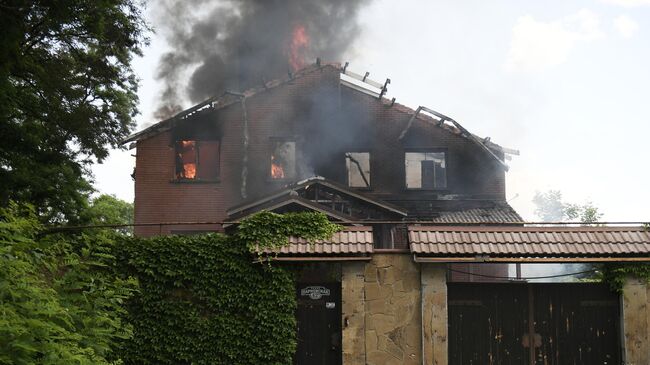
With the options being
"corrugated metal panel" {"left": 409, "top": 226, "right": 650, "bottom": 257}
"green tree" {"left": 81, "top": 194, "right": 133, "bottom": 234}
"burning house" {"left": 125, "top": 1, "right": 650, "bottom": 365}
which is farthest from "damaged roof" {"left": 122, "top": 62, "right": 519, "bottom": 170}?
"green tree" {"left": 81, "top": 194, "right": 133, "bottom": 234}

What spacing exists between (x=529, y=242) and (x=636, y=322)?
2.74 metres

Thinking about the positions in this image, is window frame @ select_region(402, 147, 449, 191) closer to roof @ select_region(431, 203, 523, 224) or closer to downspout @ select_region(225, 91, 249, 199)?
roof @ select_region(431, 203, 523, 224)

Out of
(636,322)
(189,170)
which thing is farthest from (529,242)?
(189,170)

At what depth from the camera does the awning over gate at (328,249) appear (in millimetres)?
13062

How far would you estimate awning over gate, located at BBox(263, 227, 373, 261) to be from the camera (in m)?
13.1

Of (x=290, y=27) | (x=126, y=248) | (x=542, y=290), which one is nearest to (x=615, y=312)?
(x=542, y=290)

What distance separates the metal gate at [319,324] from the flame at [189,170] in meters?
15.7

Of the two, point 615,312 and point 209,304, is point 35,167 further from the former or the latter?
point 615,312

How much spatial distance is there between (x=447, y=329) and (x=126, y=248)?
6910mm

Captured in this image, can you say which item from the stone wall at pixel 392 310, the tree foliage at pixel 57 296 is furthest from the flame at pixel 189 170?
the stone wall at pixel 392 310

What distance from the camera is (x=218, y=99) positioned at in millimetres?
28328

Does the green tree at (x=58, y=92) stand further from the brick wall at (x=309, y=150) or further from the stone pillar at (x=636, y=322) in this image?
the stone pillar at (x=636, y=322)

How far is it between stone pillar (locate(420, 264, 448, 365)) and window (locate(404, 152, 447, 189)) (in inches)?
599

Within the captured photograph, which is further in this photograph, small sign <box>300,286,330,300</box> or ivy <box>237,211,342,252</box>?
small sign <box>300,286,330,300</box>
